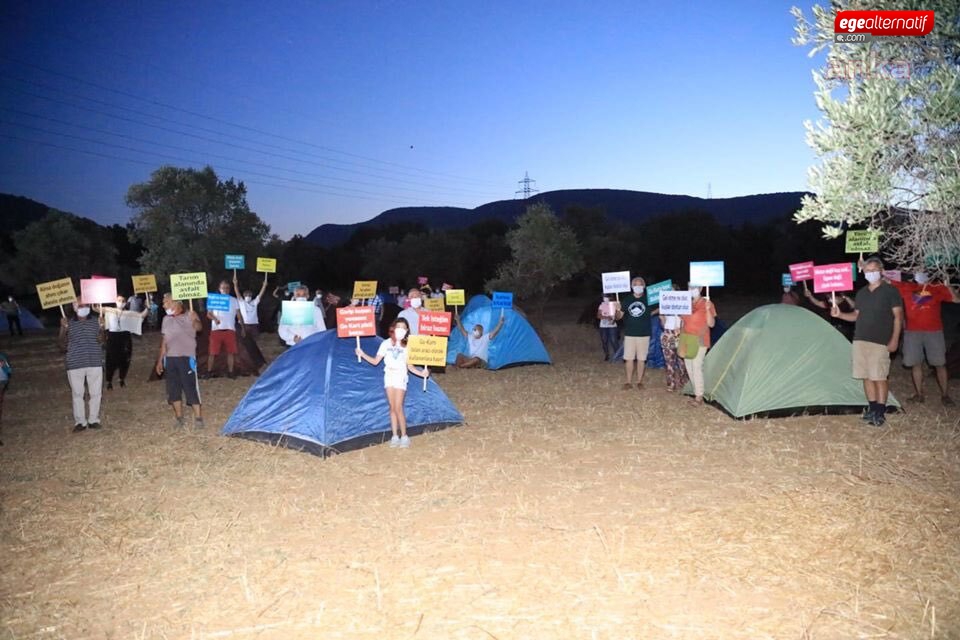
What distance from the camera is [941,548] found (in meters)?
5.21

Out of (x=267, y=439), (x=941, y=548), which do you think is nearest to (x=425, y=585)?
(x=941, y=548)

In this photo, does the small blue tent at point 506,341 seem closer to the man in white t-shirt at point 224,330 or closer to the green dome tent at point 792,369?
the man in white t-shirt at point 224,330

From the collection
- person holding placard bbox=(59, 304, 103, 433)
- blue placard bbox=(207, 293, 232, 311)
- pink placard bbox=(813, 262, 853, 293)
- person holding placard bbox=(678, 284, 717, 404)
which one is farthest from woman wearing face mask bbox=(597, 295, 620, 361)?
person holding placard bbox=(59, 304, 103, 433)

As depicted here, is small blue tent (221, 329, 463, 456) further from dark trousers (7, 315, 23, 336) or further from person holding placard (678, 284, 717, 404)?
dark trousers (7, 315, 23, 336)

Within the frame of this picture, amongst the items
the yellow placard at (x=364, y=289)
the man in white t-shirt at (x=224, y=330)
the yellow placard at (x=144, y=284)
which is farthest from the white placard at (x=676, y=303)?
the yellow placard at (x=144, y=284)

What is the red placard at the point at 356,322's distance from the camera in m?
7.90

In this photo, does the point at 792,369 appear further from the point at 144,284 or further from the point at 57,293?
the point at 144,284

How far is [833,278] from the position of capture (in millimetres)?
9391

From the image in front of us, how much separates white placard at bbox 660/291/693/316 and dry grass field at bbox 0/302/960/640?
1976 mm

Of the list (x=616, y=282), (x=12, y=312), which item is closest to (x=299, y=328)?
(x=616, y=282)

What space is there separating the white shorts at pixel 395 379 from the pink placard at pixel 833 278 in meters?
5.96

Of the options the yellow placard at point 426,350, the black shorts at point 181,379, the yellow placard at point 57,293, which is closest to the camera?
the yellow placard at point 426,350

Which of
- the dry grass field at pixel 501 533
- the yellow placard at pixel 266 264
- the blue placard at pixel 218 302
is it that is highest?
the yellow placard at pixel 266 264

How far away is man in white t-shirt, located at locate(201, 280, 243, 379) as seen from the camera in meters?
13.6
